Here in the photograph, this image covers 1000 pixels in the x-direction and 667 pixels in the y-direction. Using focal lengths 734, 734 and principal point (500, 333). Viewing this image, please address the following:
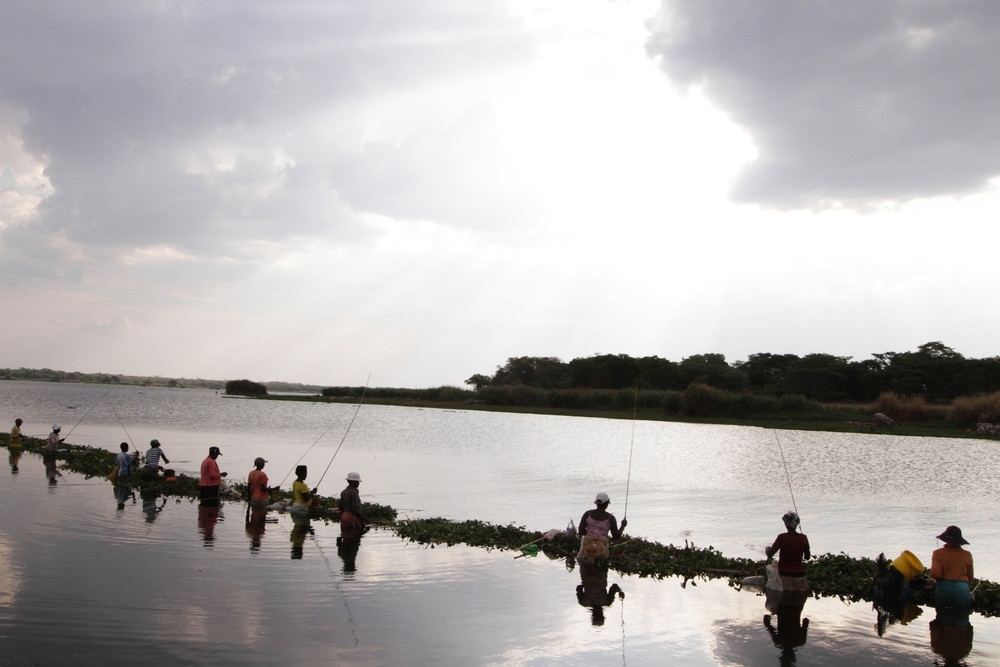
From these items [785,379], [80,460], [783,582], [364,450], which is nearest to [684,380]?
[785,379]

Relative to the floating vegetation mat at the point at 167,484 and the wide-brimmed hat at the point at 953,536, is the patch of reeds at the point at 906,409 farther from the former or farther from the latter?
the wide-brimmed hat at the point at 953,536

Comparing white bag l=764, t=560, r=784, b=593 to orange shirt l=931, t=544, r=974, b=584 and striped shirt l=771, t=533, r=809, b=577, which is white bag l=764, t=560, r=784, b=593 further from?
orange shirt l=931, t=544, r=974, b=584

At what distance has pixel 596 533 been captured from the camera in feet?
46.2

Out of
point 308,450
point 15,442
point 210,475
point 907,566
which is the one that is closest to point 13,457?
point 15,442

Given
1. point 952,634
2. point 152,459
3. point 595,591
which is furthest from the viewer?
point 152,459

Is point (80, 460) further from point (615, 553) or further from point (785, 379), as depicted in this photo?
point (785, 379)

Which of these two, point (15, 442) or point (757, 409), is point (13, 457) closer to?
point (15, 442)

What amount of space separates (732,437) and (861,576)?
44273 mm

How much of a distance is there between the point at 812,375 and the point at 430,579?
299ft

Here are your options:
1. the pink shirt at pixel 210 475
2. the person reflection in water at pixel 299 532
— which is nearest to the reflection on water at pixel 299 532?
the person reflection in water at pixel 299 532

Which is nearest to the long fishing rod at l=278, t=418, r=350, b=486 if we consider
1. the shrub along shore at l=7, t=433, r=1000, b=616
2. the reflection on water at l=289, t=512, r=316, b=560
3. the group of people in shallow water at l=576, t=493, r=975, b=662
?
the reflection on water at l=289, t=512, r=316, b=560

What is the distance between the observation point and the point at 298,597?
1108 centimetres

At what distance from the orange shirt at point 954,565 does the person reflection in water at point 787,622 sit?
209cm

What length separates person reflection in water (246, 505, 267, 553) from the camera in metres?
14.8
